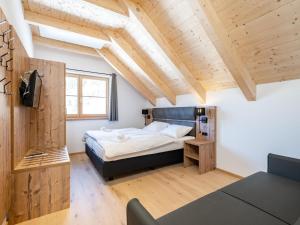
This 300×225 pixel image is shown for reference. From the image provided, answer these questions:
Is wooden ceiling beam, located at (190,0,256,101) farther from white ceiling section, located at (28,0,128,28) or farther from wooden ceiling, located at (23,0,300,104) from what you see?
white ceiling section, located at (28,0,128,28)

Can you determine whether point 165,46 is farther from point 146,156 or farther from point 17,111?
point 17,111

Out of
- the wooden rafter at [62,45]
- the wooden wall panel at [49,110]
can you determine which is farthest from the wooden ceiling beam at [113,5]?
the wooden rafter at [62,45]

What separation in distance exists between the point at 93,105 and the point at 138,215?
4481 mm

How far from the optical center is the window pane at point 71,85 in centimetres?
455

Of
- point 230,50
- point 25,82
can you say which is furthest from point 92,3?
point 230,50

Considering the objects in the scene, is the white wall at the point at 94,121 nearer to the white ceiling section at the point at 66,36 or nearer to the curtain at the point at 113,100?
the curtain at the point at 113,100

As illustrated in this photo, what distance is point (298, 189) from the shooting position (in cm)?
156

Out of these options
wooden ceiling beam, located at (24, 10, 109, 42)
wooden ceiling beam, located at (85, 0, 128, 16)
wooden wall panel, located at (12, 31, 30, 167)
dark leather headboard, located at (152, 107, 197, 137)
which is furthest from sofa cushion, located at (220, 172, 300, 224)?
wooden ceiling beam, located at (24, 10, 109, 42)

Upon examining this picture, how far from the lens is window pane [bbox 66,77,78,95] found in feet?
14.9

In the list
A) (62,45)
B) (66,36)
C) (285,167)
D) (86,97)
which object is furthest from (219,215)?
(86,97)

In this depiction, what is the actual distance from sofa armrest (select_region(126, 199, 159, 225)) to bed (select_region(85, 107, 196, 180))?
1.75m

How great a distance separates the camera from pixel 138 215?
0.87m

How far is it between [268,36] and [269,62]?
1.44 ft

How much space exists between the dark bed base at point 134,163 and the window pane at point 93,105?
2.10m
